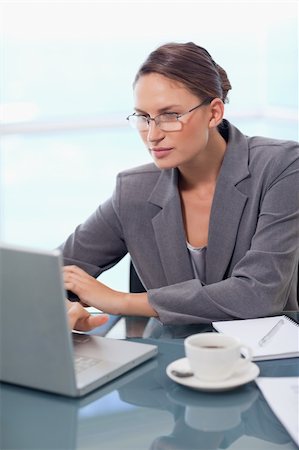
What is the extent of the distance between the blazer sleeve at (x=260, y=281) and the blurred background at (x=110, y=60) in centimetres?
776

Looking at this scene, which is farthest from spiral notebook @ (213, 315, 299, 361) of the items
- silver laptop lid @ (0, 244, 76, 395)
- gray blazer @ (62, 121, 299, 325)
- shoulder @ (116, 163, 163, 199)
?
shoulder @ (116, 163, 163, 199)

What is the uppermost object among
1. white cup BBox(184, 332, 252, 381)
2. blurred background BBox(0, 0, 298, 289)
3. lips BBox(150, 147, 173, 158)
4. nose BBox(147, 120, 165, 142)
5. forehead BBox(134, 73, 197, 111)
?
forehead BBox(134, 73, 197, 111)

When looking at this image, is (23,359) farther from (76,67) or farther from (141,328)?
(76,67)

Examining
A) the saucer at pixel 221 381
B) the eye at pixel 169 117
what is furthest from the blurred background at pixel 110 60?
the saucer at pixel 221 381

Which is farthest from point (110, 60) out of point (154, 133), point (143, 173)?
point (154, 133)

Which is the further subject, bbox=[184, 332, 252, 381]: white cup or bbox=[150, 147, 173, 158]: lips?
bbox=[150, 147, 173, 158]: lips

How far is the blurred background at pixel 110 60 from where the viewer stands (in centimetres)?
1110

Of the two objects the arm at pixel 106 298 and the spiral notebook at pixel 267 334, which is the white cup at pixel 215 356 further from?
the arm at pixel 106 298

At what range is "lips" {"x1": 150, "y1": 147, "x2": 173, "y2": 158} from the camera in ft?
7.07

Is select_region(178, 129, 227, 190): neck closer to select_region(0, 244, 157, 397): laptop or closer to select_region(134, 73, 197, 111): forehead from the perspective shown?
select_region(134, 73, 197, 111): forehead

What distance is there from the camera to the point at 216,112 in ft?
7.51

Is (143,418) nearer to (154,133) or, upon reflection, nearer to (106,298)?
(106,298)

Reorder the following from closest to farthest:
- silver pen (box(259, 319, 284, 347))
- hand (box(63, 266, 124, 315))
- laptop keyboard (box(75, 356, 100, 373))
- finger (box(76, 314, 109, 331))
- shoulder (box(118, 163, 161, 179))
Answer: laptop keyboard (box(75, 356, 100, 373)) → silver pen (box(259, 319, 284, 347)) → finger (box(76, 314, 109, 331)) → hand (box(63, 266, 124, 315)) → shoulder (box(118, 163, 161, 179))

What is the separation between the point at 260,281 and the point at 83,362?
615 mm
